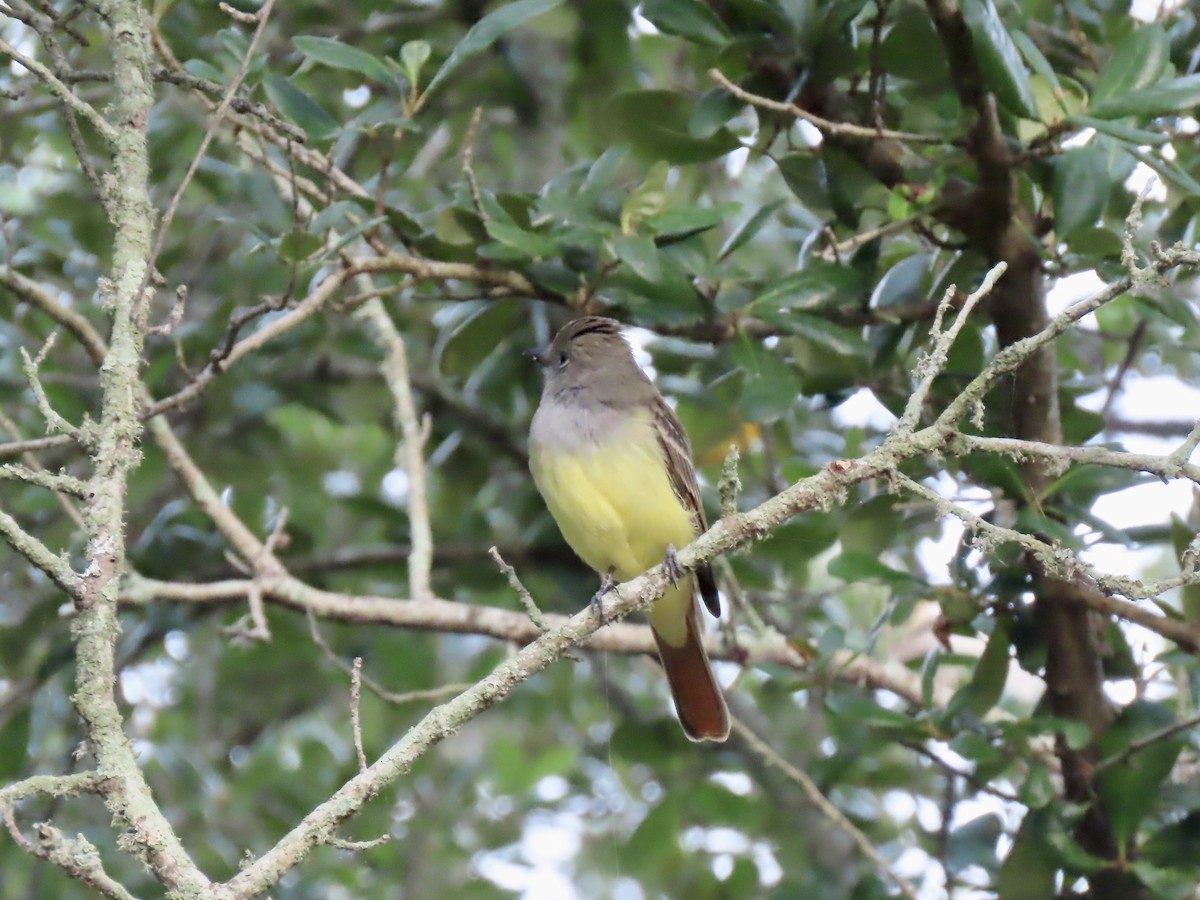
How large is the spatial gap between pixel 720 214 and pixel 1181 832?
2.14 metres

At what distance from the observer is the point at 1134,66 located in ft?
11.8

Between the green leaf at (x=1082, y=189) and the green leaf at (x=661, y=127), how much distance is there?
928 mm

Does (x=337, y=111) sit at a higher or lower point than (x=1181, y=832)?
higher

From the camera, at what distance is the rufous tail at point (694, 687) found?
4680mm

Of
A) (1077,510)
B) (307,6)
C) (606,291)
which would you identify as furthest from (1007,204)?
(307,6)

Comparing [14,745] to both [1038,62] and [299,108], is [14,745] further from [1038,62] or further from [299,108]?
[1038,62]

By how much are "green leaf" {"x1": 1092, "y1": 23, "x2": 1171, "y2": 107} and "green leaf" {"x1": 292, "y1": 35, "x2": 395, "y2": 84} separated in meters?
1.88

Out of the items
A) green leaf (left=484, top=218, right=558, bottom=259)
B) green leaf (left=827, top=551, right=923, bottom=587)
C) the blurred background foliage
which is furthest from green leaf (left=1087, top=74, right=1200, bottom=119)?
green leaf (left=484, top=218, right=558, bottom=259)

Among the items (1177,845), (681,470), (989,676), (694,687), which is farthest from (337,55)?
(1177,845)

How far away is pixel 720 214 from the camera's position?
4.02 m

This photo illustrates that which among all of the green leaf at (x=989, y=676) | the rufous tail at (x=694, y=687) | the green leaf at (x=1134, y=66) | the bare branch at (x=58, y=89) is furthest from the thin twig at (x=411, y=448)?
the green leaf at (x=1134, y=66)

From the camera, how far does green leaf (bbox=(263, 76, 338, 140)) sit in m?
3.88

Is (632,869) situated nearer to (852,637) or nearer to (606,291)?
(852,637)

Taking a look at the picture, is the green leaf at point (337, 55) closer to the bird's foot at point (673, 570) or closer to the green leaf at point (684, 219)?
the green leaf at point (684, 219)
